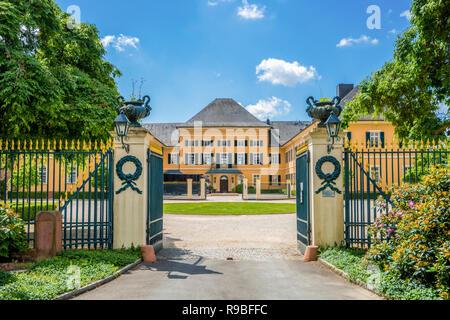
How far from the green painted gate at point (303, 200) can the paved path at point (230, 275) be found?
0.41 m

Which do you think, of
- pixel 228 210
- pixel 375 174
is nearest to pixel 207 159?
pixel 228 210

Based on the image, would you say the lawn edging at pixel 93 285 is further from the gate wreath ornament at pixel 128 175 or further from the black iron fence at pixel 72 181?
the gate wreath ornament at pixel 128 175

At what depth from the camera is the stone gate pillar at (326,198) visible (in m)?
7.45

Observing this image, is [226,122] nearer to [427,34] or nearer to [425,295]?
[427,34]

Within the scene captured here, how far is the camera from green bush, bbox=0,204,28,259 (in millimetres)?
6359

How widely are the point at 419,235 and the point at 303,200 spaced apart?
3.38m

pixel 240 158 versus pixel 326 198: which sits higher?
pixel 240 158

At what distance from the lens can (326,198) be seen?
7488 millimetres

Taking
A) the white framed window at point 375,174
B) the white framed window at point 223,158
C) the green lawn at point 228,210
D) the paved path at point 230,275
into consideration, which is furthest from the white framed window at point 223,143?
the paved path at point 230,275

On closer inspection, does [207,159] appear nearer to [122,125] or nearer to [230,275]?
[122,125]

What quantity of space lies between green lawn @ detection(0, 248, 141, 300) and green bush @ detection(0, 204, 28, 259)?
82cm

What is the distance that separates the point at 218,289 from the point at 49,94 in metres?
6.43

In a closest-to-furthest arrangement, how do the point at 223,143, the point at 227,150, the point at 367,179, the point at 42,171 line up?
the point at 367,179 < the point at 42,171 < the point at 223,143 < the point at 227,150
